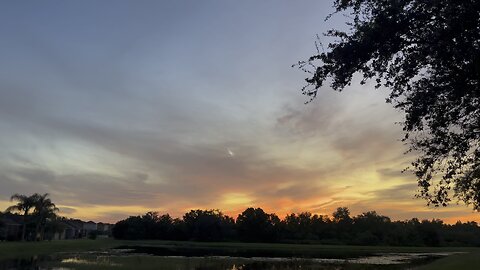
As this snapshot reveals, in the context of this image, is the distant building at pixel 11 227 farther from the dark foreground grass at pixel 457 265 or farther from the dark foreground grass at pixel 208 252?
the dark foreground grass at pixel 457 265

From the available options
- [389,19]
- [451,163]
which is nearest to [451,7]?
[389,19]

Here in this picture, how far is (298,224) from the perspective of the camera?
160 m

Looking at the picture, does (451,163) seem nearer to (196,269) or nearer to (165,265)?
(196,269)

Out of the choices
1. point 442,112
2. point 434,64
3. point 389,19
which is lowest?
point 442,112

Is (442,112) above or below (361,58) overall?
below

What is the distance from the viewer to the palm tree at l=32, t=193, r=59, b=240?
99375mm

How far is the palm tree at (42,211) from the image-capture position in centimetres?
9938

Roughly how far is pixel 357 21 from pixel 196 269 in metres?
34.5

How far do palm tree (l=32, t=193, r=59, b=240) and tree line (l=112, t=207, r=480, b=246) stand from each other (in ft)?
175

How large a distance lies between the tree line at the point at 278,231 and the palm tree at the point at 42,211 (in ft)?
175

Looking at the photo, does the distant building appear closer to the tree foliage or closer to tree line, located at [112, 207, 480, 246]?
the tree foliage

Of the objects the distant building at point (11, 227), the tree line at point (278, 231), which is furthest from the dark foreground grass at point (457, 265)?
the tree line at point (278, 231)

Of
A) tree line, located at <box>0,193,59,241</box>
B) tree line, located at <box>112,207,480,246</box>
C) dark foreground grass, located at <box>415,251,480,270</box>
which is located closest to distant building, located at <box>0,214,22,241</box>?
tree line, located at <box>0,193,59,241</box>

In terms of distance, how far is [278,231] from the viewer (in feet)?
499
